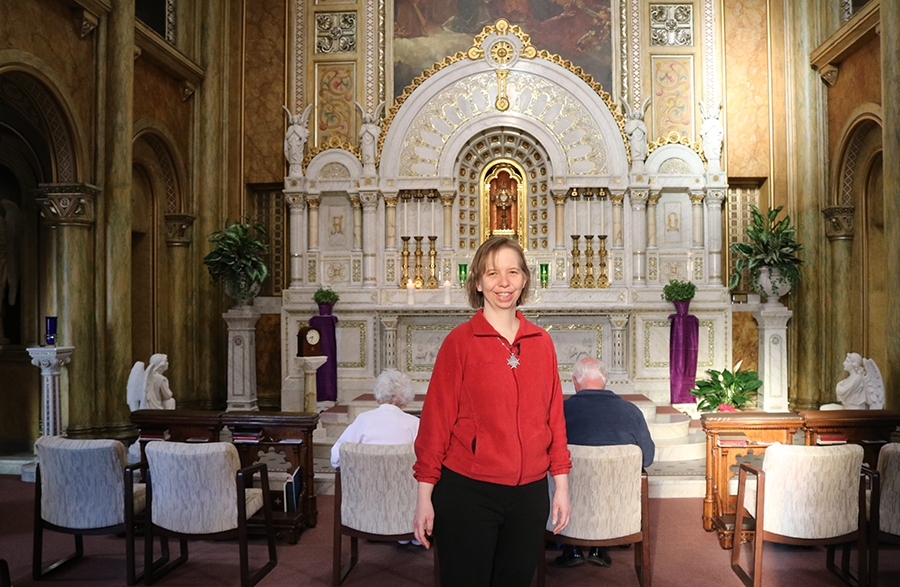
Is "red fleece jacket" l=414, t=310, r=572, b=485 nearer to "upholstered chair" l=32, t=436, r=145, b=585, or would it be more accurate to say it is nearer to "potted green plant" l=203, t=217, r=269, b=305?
"upholstered chair" l=32, t=436, r=145, b=585

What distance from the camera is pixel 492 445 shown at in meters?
2.32

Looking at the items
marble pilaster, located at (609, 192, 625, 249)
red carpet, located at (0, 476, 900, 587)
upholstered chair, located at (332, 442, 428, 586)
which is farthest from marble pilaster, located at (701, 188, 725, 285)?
upholstered chair, located at (332, 442, 428, 586)

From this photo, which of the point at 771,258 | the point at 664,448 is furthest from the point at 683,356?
the point at 664,448

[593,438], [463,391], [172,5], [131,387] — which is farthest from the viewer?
[172,5]

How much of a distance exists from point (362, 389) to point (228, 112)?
5.00 meters

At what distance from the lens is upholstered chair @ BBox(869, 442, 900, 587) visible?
12.6 ft

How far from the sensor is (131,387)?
6.24 m

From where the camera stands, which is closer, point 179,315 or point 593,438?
point 593,438

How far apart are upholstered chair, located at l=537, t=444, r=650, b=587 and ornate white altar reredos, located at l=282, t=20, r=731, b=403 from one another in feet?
20.9

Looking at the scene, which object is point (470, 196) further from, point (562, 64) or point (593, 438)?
point (593, 438)

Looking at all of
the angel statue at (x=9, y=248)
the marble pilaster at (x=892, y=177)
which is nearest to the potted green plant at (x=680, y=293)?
the marble pilaster at (x=892, y=177)

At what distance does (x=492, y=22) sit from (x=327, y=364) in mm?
6134

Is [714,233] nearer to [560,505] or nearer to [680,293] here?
[680,293]

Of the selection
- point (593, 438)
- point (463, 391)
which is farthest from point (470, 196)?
point (463, 391)
